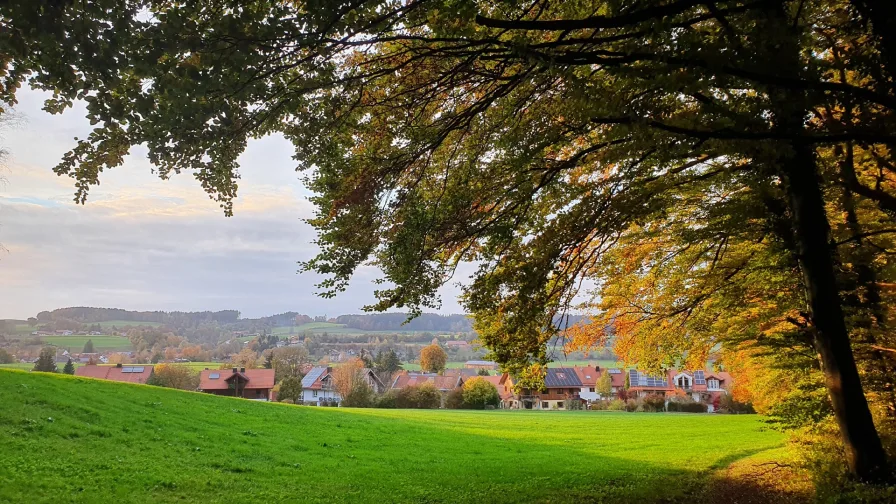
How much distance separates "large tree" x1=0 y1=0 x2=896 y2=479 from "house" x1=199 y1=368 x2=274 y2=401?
5525 cm

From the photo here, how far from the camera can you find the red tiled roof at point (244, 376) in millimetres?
56031

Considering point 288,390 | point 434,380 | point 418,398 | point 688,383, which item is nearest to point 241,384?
point 288,390

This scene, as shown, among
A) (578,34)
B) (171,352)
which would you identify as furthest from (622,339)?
(171,352)

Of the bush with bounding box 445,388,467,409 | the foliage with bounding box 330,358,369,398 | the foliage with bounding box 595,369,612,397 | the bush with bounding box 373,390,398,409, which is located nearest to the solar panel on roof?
the foliage with bounding box 595,369,612,397

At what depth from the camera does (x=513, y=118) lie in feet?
21.8

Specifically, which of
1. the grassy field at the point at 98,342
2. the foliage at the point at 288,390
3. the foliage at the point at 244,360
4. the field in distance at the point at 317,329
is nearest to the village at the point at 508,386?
the foliage at the point at 288,390

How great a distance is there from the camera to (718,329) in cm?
1175

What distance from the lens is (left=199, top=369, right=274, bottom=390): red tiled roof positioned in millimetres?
56031

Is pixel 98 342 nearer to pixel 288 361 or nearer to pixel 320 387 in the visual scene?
pixel 288 361

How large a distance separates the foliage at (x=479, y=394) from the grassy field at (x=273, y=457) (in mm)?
26435

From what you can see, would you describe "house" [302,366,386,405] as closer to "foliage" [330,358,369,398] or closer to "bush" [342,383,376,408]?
"foliage" [330,358,369,398]

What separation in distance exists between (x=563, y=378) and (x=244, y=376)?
4472 centimetres

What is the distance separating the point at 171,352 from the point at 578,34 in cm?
7913

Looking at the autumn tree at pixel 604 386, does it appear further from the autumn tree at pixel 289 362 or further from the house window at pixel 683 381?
the autumn tree at pixel 289 362
